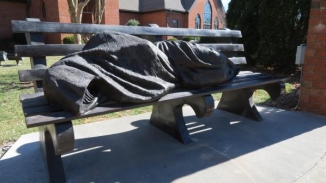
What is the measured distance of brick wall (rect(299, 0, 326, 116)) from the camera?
11.7ft

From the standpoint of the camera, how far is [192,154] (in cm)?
252

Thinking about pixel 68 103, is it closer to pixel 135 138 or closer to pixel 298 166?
pixel 135 138

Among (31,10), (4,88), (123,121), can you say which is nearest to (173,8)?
(31,10)

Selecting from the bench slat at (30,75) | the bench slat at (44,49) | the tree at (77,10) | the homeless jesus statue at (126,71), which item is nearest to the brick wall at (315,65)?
the homeless jesus statue at (126,71)

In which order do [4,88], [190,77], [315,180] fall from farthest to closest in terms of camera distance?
[4,88] → [190,77] → [315,180]

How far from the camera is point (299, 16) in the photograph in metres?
6.70

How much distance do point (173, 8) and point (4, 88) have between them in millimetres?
24517

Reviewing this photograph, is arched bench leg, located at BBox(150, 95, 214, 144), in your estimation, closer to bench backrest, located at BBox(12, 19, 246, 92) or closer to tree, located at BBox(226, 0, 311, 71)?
bench backrest, located at BBox(12, 19, 246, 92)

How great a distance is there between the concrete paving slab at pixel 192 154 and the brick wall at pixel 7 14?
67.5 ft

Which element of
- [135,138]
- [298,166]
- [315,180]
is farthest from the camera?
[135,138]

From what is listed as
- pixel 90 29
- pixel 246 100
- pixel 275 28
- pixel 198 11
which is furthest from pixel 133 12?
pixel 90 29

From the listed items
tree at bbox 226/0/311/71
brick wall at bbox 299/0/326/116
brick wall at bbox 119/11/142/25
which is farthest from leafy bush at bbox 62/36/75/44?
brick wall at bbox 299/0/326/116

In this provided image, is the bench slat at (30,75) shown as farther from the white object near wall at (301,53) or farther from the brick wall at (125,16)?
the brick wall at (125,16)

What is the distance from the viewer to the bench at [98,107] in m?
1.76
